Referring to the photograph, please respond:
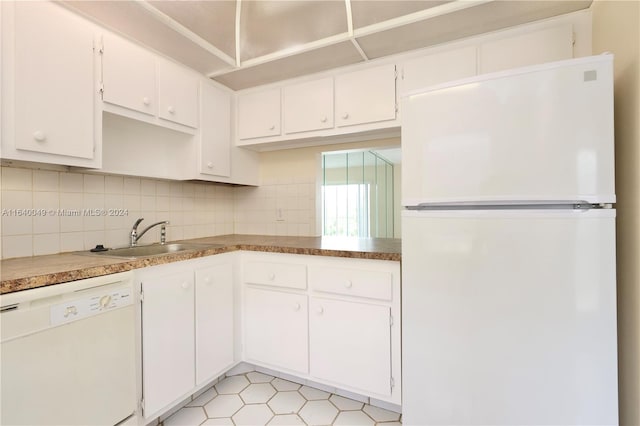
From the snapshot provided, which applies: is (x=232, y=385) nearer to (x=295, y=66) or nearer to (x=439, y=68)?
(x=295, y=66)

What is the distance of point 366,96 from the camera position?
72.0 inches

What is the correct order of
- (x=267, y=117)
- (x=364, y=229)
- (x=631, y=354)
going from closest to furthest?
1. (x=631, y=354)
2. (x=267, y=117)
3. (x=364, y=229)

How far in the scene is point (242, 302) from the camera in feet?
6.26

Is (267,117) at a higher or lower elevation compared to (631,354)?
higher

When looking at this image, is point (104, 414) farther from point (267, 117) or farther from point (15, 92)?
point (267, 117)

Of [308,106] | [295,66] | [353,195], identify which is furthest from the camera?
A: [353,195]

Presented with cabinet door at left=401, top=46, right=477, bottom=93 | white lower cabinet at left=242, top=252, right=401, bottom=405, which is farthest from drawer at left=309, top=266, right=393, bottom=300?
cabinet door at left=401, top=46, right=477, bottom=93

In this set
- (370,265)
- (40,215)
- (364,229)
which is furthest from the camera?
(364,229)

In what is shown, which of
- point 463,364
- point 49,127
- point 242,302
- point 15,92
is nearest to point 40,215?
point 49,127

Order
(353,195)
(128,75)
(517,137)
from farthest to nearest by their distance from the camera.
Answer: (353,195) < (128,75) < (517,137)

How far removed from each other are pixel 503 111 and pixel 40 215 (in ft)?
7.02

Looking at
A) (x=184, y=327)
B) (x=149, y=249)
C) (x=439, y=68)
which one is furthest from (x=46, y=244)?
(x=439, y=68)

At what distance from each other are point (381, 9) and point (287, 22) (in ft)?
1.70

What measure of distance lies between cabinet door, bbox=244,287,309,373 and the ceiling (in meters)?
1.51
